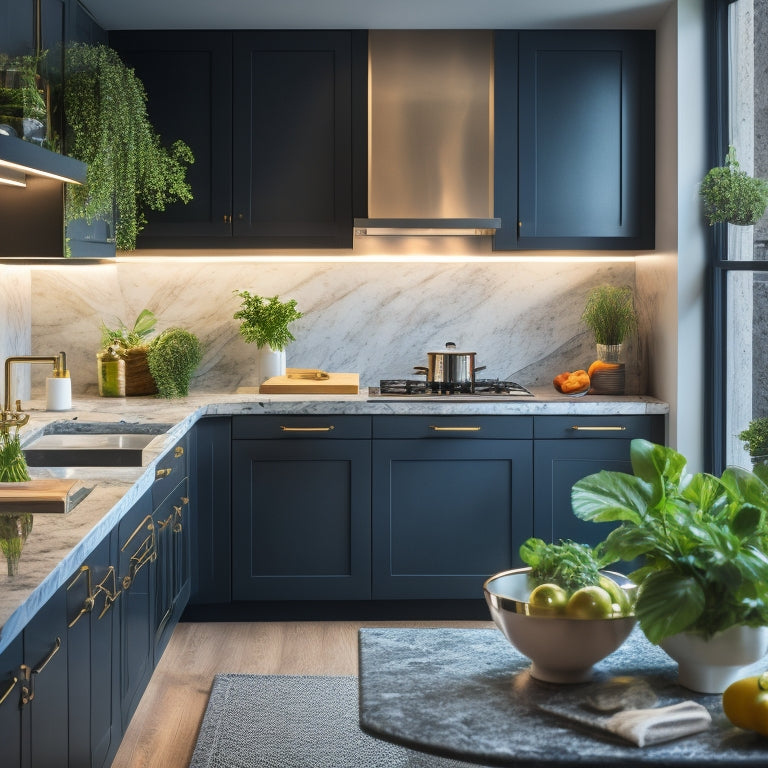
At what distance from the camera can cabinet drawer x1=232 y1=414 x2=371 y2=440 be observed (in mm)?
4230

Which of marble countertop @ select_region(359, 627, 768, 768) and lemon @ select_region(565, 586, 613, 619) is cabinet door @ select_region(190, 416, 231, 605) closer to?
marble countertop @ select_region(359, 627, 768, 768)

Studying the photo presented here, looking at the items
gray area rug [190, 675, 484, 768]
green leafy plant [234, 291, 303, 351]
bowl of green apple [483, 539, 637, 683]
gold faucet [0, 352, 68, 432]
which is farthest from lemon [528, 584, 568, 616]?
green leafy plant [234, 291, 303, 351]

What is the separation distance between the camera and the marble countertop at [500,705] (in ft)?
4.47

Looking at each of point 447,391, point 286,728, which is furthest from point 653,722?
point 447,391

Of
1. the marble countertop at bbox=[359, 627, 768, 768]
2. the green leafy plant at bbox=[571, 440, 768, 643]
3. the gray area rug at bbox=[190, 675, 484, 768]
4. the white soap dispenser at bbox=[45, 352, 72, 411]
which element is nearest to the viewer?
the marble countertop at bbox=[359, 627, 768, 768]

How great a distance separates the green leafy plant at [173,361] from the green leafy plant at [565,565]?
289 cm

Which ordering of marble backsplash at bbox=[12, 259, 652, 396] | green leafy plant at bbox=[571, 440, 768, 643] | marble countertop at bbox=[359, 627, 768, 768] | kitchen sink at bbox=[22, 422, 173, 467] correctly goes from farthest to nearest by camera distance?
marble backsplash at bbox=[12, 259, 652, 396] < kitchen sink at bbox=[22, 422, 173, 467] < green leafy plant at bbox=[571, 440, 768, 643] < marble countertop at bbox=[359, 627, 768, 768]

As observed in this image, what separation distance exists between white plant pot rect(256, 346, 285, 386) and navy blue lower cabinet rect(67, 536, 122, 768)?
6.93ft

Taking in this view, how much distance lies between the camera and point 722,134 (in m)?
4.12

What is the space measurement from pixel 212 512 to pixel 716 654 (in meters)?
2.98

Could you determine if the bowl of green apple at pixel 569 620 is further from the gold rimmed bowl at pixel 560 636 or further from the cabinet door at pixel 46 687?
the cabinet door at pixel 46 687

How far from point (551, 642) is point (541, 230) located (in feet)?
10.2

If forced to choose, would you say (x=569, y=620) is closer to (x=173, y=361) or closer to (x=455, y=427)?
(x=455, y=427)

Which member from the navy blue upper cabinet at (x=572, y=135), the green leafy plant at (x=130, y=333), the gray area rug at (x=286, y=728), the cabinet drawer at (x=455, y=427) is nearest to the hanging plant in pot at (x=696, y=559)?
the gray area rug at (x=286, y=728)
